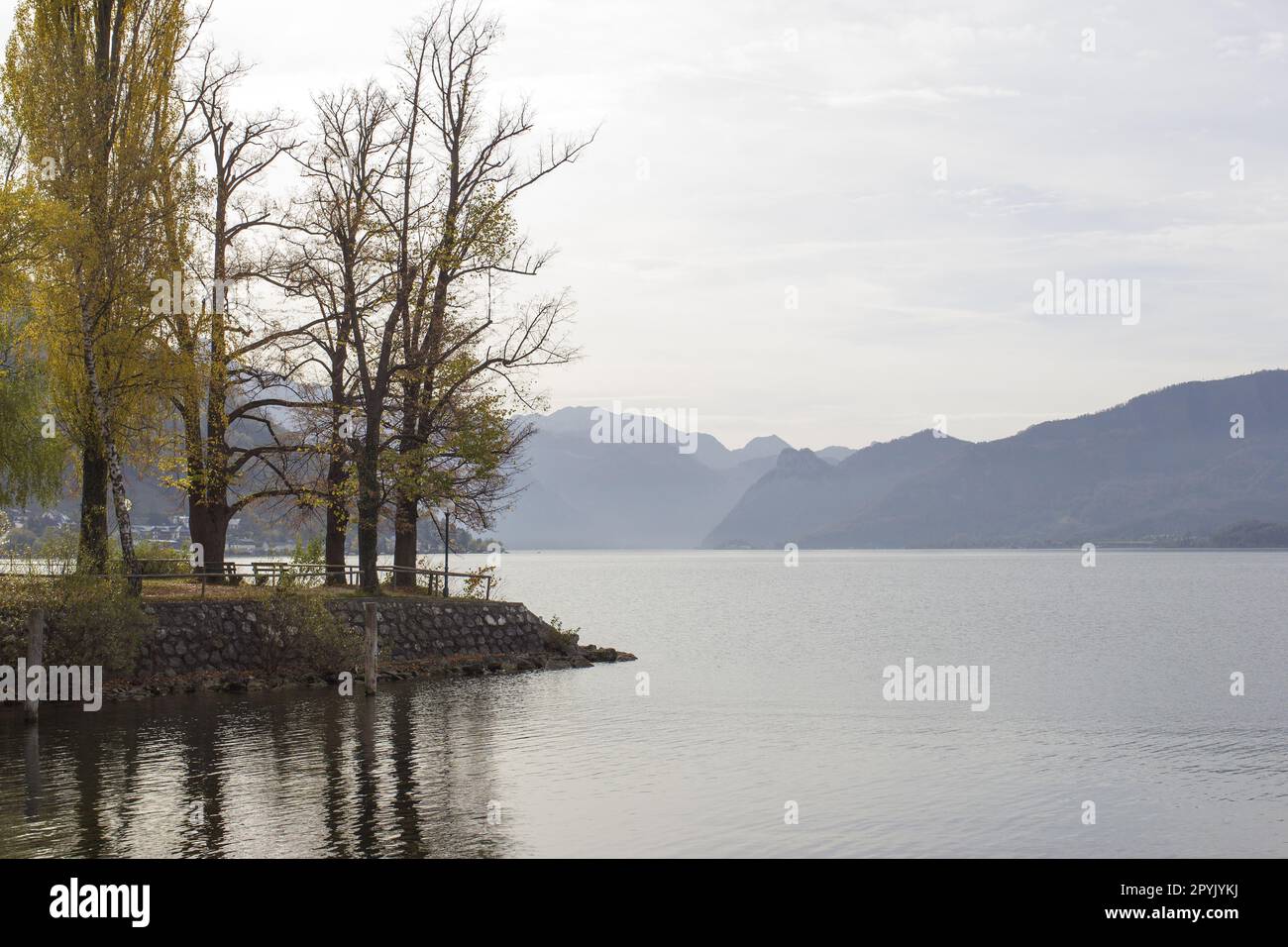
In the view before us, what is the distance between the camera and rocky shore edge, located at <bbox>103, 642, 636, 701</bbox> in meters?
36.4

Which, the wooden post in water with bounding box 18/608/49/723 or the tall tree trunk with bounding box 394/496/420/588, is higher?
the tall tree trunk with bounding box 394/496/420/588

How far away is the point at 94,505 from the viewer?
128 ft

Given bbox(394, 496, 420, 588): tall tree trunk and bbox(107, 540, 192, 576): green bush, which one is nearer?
bbox(107, 540, 192, 576): green bush

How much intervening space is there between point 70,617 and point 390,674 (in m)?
11.7

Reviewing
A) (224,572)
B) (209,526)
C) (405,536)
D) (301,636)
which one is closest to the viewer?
(301,636)

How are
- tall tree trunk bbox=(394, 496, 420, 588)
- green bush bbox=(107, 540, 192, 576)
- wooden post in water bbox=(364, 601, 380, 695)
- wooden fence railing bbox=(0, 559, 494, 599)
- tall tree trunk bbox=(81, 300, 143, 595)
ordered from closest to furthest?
1. wooden fence railing bbox=(0, 559, 494, 599)
2. tall tree trunk bbox=(81, 300, 143, 595)
3. wooden post in water bbox=(364, 601, 380, 695)
4. green bush bbox=(107, 540, 192, 576)
5. tall tree trunk bbox=(394, 496, 420, 588)

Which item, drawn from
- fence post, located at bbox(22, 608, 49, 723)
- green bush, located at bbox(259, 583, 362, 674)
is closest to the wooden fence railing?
green bush, located at bbox(259, 583, 362, 674)

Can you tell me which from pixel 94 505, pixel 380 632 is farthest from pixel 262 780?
pixel 380 632

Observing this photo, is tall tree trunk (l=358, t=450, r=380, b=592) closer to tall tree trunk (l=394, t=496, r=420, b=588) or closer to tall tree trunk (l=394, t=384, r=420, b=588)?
tall tree trunk (l=394, t=384, r=420, b=588)

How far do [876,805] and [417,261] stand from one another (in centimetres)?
3207

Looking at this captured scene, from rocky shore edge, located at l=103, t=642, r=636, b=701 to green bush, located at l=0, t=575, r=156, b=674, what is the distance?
1.20 m

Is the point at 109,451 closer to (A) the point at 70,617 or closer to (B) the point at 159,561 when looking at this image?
(A) the point at 70,617

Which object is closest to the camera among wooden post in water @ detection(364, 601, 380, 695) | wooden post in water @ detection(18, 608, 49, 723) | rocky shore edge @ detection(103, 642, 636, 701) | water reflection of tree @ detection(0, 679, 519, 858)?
water reflection of tree @ detection(0, 679, 519, 858)
